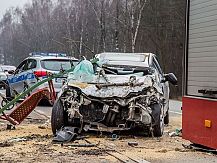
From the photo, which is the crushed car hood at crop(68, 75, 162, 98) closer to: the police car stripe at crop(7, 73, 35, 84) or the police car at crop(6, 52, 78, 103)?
the police car at crop(6, 52, 78, 103)

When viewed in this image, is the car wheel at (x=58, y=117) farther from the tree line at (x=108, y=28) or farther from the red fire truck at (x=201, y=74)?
the red fire truck at (x=201, y=74)

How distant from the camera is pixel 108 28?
5053 centimetres

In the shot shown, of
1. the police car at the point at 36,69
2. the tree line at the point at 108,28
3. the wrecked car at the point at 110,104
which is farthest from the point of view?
the tree line at the point at 108,28

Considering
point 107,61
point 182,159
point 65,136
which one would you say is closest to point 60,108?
point 65,136

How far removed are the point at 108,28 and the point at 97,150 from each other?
43.0 m

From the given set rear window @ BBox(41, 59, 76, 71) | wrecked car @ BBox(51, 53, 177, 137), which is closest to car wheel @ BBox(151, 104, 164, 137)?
wrecked car @ BBox(51, 53, 177, 137)

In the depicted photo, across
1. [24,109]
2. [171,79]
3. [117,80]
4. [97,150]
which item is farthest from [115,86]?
[24,109]

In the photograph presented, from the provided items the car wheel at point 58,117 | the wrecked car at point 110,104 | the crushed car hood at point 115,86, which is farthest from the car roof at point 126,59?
the car wheel at point 58,117

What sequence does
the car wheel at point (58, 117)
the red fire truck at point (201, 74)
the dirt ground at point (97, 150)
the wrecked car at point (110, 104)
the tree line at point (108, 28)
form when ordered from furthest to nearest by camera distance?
the tree line at point (108, 28)
the car wheel at point (58, 117)
the wrecked car at point (110, 104)
the dirt ground at point (97, 150)
the red fire truck at point (201, 74)

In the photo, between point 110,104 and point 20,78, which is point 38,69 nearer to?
point 20,78

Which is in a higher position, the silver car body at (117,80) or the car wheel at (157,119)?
the silver car body at (117,80)

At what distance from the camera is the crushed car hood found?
31.0 feet

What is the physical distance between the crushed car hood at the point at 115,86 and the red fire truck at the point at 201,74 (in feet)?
6.40

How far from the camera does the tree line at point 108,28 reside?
3712 centimetres
